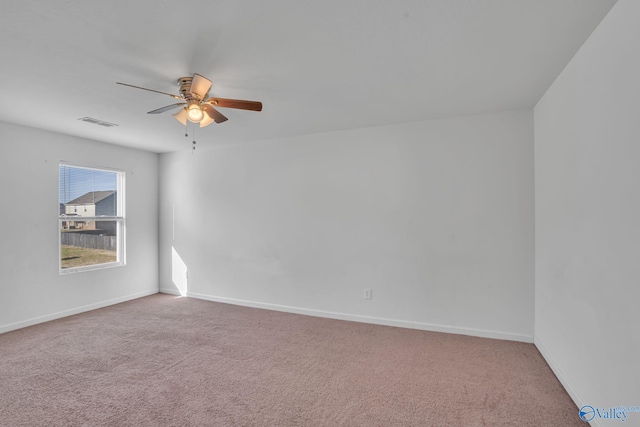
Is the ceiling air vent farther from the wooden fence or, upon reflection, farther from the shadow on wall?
the shadow on wall

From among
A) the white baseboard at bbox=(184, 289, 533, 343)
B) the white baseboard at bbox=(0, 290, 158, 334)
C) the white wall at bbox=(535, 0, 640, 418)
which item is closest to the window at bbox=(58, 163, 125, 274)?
the white baseboard at bbox=(0, 290, 158, 334)

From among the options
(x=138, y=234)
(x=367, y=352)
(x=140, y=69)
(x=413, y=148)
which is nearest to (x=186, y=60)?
(x=140, y=69)

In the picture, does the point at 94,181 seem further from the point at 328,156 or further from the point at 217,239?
the point at 328,156

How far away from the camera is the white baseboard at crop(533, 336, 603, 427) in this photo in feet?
6.85

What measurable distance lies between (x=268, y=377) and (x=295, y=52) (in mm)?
2503

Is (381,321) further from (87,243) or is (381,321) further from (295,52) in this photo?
(87,243)

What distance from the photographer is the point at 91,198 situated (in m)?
4.55

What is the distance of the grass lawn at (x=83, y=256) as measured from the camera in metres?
4.24

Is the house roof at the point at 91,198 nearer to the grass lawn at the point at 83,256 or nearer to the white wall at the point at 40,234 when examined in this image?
the white wall at the point at 40,234

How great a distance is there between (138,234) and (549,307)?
5.54 metres

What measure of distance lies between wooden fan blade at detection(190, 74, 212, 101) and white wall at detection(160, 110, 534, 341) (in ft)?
6.75

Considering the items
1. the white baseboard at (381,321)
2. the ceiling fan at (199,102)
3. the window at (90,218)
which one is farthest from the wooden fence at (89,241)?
the ceiling fan at (199,102)

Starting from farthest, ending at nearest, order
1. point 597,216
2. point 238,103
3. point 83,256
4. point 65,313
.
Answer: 1. point 83,256
2. point 65,313
3. point 238,103
4. point 597,216

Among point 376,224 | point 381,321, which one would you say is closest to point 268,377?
point 381,321
